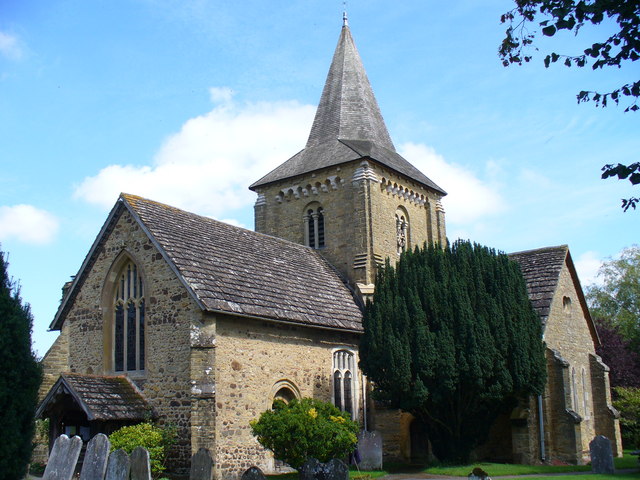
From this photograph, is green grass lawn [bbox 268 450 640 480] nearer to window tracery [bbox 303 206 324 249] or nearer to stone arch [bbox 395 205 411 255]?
window tracery [bbox 303 206 324 249]

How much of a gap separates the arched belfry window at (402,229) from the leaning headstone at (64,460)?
1937 centimetres

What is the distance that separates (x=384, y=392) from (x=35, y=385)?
11.5 meters

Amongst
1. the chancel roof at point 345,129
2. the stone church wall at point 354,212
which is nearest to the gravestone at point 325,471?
the stone church wall at point 354,212

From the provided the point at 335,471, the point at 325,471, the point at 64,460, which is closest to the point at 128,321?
the point at 64,460

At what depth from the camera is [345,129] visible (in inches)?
1326

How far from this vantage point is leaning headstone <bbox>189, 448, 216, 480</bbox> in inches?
674

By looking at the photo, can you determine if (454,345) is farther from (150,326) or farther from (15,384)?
(15,384)

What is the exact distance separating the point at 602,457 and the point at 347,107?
20.7m

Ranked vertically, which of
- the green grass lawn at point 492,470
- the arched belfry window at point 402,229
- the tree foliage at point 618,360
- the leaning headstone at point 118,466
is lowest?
the green grass lawn at point 492,470

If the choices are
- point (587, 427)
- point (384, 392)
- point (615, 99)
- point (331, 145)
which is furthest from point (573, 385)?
point (615, 99)

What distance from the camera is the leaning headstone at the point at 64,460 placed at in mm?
15328

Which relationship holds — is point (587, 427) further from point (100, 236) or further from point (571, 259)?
point (100, 236)

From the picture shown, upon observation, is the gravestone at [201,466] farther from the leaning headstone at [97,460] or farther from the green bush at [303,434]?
the leaning headstone at [97,460]

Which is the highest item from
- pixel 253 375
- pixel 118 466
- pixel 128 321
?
pixel 128 321
